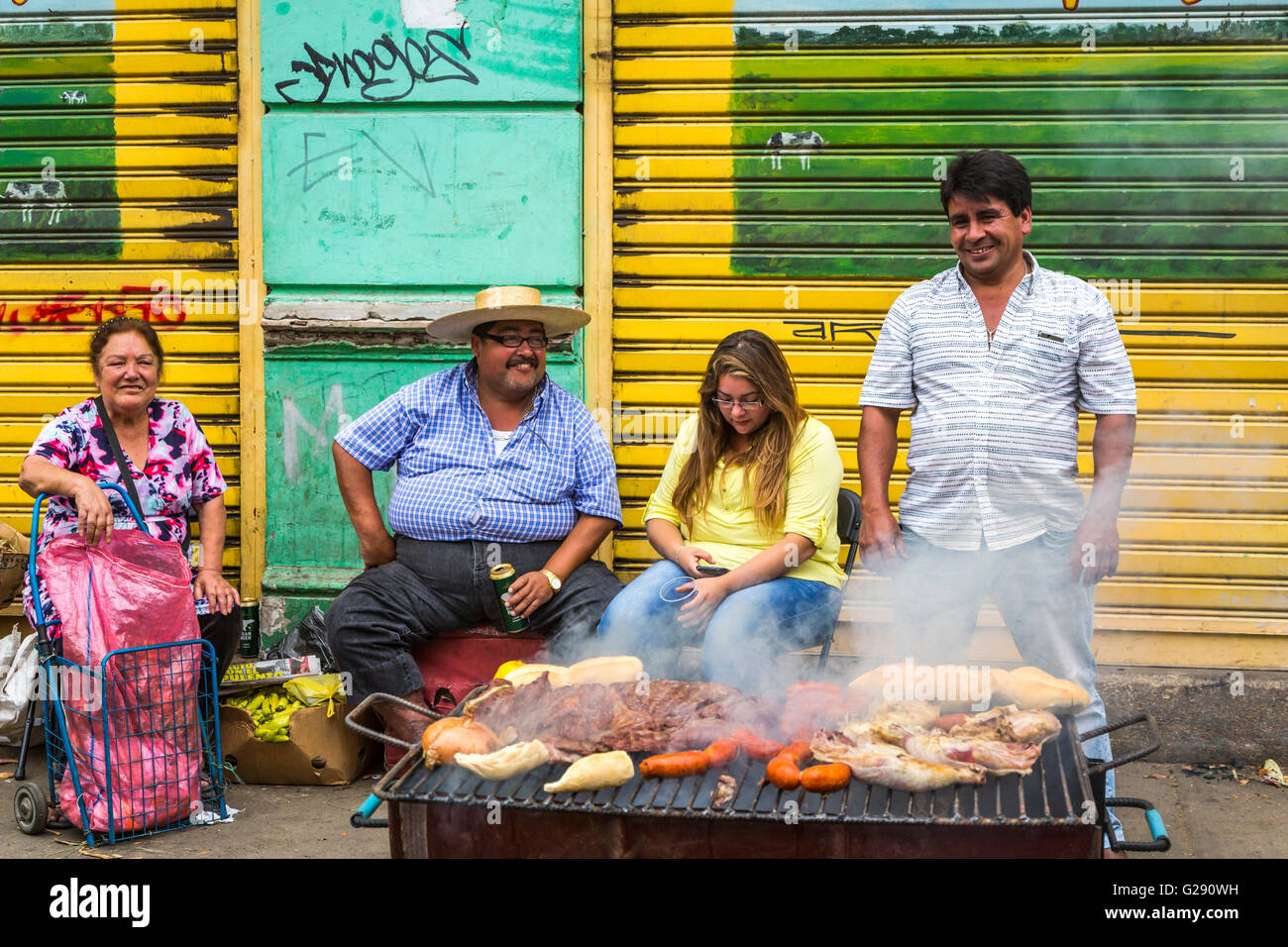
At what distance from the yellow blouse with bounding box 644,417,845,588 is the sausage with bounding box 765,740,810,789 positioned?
1202 millimetres

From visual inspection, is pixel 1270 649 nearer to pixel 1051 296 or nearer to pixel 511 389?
pixel 1051 296

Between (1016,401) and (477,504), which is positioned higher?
(1016,401)

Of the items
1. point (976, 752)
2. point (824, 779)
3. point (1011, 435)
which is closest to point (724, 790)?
point (824, 779)

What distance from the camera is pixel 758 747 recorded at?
315 cm

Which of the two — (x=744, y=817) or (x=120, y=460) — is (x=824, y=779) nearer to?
(x=744, y=817)

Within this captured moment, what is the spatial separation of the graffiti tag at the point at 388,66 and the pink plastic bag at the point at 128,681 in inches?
98.3

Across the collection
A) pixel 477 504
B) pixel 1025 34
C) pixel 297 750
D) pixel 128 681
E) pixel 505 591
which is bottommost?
pixel 297 750

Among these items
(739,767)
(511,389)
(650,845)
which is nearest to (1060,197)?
(511,389)

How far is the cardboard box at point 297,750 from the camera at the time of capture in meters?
4.57

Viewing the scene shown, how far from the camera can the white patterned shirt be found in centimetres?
381

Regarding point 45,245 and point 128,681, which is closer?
point 128,681

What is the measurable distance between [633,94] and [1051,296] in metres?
2.46

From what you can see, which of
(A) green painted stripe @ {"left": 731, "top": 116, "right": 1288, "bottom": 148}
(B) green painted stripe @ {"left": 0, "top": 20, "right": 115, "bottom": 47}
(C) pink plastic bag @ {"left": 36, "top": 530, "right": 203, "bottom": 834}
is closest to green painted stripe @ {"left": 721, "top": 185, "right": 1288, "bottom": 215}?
(A) green painted stripe @ {"left": 731, "top": 116, "right": 1288, "bottom": 148}

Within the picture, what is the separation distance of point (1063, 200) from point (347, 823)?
408 cm
